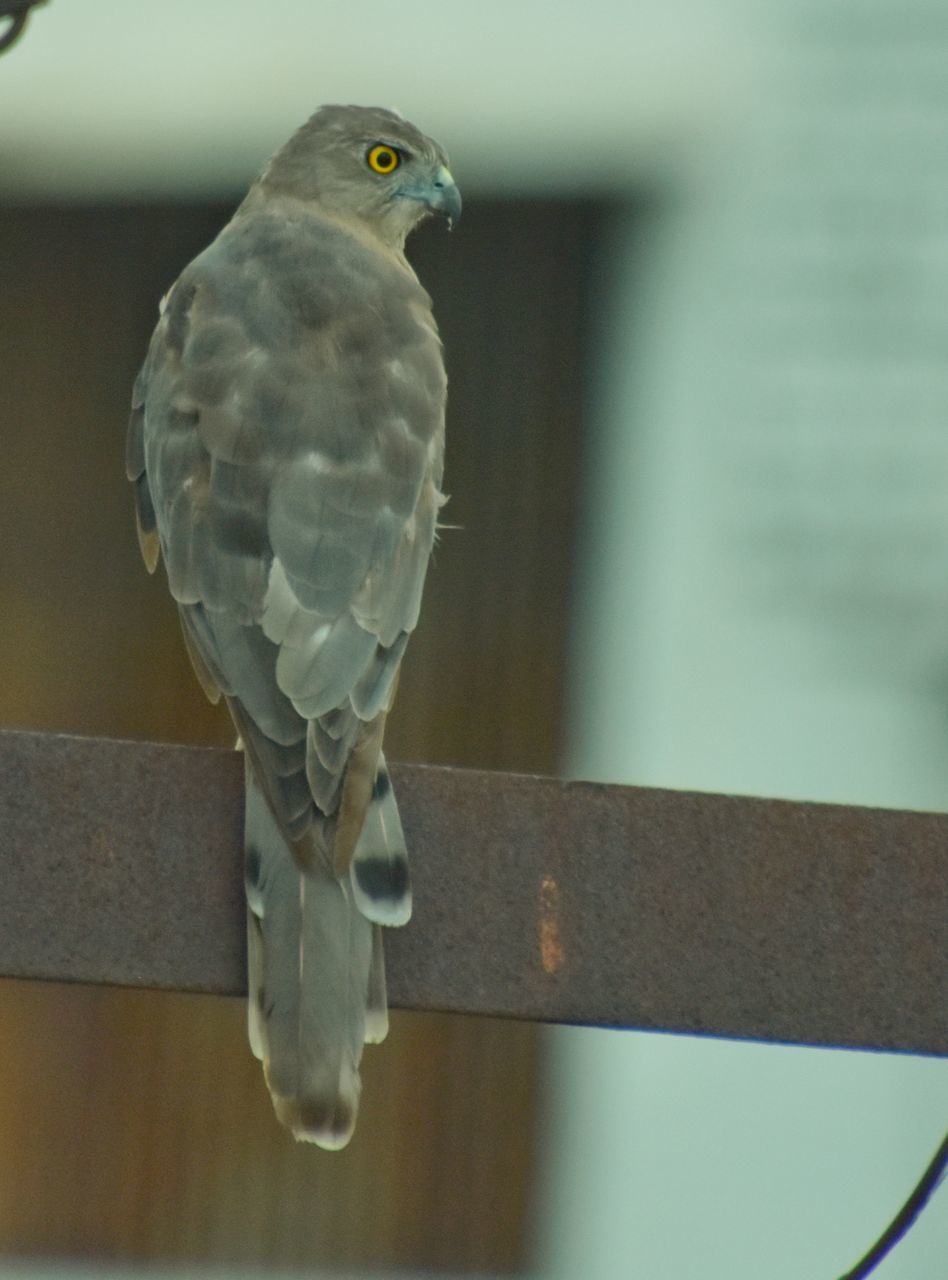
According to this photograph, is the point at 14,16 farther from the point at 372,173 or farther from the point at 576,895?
the point at 372,173

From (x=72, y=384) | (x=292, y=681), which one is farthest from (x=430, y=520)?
(x=72, y=384)

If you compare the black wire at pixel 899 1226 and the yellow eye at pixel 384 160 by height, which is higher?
the yellow eye at pixel 384 160

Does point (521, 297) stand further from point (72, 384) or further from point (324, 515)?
point (324, 515)

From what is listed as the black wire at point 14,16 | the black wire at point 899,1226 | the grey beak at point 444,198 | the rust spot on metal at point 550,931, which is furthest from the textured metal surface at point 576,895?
the grey beak at point 444,198

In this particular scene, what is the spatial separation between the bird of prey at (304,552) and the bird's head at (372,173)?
181 mm

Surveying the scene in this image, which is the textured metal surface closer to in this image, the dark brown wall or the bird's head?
the bird's head

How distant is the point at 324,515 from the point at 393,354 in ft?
1.65

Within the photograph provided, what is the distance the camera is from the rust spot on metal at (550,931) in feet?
7.73

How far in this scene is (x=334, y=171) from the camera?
465cm

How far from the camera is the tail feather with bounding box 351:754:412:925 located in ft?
8.02

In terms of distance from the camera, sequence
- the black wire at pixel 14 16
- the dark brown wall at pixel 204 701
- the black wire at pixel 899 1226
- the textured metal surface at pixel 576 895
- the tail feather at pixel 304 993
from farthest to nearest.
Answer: the dark brown wall at pixel 204 701
the black wire at pixel 14 16
the tail feather at pixel 304 993
the textured metal surface at pixel 576 895
the black wire at pixel 899 1226

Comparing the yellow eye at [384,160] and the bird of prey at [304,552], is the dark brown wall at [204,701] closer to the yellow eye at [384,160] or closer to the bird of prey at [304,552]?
the yellow eye at [384,160]

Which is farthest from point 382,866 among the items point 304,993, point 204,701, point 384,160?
point 204,701

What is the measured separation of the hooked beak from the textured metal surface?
2401 mm
